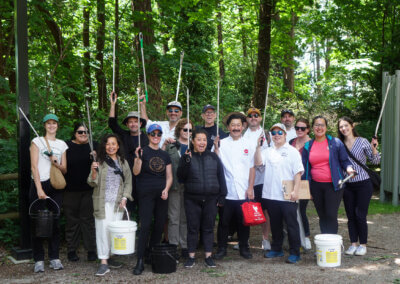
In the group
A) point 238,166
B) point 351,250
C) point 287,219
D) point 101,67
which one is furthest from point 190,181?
point 101,67

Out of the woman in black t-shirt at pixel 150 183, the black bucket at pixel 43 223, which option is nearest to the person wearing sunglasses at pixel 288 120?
the woman in black t-shirt at pixel 150 183

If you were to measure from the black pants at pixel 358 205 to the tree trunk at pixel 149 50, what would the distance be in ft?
15.2

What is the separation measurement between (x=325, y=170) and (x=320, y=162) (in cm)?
13

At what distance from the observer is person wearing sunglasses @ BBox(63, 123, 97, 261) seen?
5875 millimetres

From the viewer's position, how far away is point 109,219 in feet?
17.8

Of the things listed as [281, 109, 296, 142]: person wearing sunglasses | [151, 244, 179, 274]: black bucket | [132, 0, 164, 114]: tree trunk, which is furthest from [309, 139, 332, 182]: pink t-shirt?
[132, 0, 164, 114]: tree trunk

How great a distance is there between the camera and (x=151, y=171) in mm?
5535

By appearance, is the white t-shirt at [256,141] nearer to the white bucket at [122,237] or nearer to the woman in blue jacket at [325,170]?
the woman in blue jacket at [325,170]

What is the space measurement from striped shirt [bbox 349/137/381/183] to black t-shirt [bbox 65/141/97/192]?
12.1 feet

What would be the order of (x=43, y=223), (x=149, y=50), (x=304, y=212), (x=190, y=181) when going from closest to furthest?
(x=43, y=223) < (x=190, y=181) < (x=304, y=212) < (x=149, y=50)

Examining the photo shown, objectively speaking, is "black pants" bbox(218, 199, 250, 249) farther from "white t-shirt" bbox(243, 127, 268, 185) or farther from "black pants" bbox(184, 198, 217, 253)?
"white t-shirt" bbox(243, 127, 268, 185)

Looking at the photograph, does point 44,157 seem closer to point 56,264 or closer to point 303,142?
point 56,264

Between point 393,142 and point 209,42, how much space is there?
38.2 feet

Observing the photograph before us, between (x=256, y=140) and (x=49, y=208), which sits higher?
(x=256, y=140)
